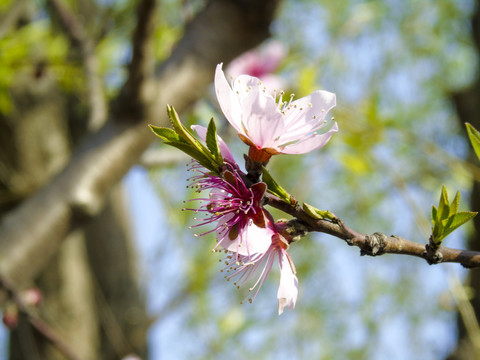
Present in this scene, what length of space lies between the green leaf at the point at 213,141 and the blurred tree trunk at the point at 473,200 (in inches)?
41.8

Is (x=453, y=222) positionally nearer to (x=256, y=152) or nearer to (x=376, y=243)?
(x=376, y=243)

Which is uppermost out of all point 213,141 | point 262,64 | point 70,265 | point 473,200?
point 213,141

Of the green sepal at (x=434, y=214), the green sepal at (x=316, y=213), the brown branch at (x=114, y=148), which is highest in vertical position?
the green sepal at (x=316, y=213)

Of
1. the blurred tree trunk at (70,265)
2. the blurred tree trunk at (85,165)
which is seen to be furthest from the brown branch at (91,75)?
the blurred tree trunk at (70,265)

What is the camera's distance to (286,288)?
0.45 metres

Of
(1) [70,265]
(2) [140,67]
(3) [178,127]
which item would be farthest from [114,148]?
(1) [70,265]

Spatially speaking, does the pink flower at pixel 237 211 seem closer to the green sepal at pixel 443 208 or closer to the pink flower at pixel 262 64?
the green sepal at pixel 443 208

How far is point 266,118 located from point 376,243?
14 centimetres

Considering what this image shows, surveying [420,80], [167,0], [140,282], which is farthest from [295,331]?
[167,0]

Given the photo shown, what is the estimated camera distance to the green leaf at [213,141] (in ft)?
1.36

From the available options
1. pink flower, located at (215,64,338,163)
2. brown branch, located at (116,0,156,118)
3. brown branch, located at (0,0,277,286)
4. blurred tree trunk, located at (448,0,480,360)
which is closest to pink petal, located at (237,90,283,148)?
pink flower, located at (215,64,338,163)

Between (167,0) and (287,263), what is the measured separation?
6.57ft

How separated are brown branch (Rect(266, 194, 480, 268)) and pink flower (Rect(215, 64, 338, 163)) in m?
0.06

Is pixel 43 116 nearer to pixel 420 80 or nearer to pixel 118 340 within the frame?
pixel 118 340
